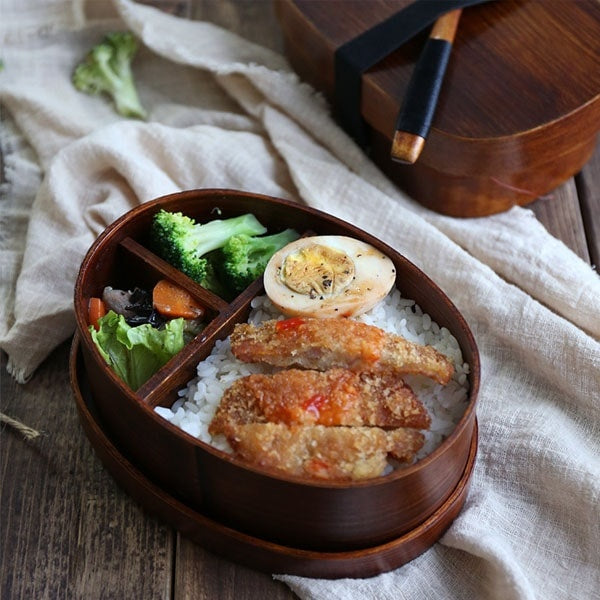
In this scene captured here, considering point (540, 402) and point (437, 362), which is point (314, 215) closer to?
point (437, 362)

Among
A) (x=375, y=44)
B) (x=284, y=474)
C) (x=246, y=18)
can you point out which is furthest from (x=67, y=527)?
(x=246, y=18)

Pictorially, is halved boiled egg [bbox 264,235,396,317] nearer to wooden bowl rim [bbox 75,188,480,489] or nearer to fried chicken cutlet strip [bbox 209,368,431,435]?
wooden bowl rim [bbox 75,188,480,489]

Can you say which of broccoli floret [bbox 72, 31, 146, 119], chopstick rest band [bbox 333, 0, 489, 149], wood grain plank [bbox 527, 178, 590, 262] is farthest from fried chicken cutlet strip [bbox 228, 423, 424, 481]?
broccoli floret [bbox 72, 31, 146, 119]

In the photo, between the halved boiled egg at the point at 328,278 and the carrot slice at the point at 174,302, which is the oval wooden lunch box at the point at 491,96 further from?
the carrot slice at the point at 174,302

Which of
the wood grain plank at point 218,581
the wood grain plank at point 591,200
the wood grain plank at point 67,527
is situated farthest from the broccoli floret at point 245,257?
the wood grain plank at point 591,200

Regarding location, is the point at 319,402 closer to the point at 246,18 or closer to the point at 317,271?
the point at 317,271

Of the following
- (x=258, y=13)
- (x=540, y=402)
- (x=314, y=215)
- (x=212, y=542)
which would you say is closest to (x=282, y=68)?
(x=258, y=13)
